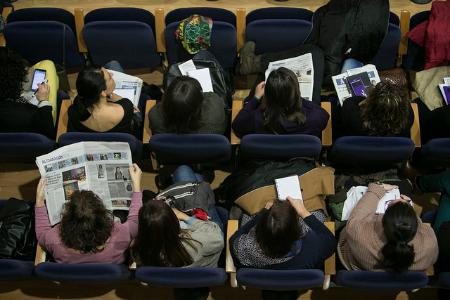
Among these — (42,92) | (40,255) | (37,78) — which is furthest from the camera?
(37,78)

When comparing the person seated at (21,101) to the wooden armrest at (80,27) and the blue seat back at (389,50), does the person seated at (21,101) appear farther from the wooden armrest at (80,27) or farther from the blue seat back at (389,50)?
the blue seat back at (389,50)

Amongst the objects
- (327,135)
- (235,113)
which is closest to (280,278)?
(327,135)

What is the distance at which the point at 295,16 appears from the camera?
3732mm

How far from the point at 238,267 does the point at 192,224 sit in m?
0.30

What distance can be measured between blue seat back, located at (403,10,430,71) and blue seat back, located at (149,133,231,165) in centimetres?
161

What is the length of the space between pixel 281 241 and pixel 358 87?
133 centimetres

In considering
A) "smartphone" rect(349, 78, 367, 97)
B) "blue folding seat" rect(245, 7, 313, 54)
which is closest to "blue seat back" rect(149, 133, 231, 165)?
"smartphone" rect(349, 78, 367, 97)

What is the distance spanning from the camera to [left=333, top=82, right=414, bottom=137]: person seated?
286 centimetres

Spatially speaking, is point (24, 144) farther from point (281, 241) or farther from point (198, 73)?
point (281, 241)

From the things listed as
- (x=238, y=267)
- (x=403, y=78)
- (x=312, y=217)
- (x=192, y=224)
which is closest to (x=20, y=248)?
(x=192, y=224)

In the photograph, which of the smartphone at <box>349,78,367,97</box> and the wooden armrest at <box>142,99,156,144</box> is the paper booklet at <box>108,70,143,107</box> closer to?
the wooden armrest at <box>142,99,156,144</box>

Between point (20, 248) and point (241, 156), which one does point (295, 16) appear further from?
point (20, 248)

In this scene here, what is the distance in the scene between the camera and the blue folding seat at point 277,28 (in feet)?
11.7

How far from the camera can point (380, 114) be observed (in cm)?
289
